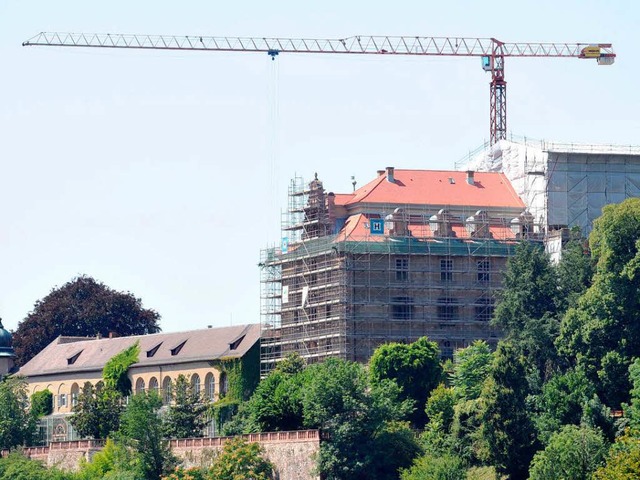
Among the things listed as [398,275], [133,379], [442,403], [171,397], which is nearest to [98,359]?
[133,379]

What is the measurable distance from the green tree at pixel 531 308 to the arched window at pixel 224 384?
2070cm

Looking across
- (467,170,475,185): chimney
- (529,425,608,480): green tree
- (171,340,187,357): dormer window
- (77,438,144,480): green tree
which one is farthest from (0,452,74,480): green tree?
(529,425,608,480): green tree

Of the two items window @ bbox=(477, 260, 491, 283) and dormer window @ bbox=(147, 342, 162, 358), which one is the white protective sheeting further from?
dormer window @ bbox=(147, 342, 162, 358)

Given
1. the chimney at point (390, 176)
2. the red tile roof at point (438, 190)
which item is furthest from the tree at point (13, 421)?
the chimney at point (390, 176)

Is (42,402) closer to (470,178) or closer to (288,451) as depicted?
(470,178)

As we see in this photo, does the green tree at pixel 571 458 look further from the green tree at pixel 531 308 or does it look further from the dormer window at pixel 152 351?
the dormer window at pixel 152 351

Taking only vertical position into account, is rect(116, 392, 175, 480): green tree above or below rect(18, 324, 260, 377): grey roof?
below

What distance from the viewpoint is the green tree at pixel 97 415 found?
125m

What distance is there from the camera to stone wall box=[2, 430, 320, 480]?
103688 mm

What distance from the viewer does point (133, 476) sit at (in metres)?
110

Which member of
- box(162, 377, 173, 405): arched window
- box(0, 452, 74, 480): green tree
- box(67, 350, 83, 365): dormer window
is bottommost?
box(0, 452, 74, 480): green tree

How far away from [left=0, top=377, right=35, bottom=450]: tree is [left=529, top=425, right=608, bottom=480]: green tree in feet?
159

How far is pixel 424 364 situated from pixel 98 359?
123 ft

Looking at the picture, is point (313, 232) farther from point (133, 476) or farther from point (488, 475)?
point (488, 475)
